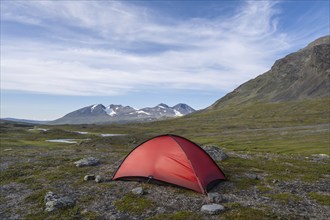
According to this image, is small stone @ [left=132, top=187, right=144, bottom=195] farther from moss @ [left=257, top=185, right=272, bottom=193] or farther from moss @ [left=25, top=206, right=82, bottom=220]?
moss @ [left=257, top=185, right=272, bottom=193]

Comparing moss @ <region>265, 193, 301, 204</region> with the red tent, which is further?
the red tent

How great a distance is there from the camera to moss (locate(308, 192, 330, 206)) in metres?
19.3

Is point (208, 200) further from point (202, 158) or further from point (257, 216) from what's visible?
point (202, 158)

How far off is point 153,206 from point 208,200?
3.37m

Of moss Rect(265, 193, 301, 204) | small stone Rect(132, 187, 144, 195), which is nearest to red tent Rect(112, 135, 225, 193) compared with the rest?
small stone Rect(132, 187, 144, 195)

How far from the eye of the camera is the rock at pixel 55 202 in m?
18.1

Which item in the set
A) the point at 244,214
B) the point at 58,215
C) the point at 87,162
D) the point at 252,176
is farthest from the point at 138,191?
the point at 87,162

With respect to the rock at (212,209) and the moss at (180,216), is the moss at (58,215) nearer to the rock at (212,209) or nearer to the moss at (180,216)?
the moss at (180,216)

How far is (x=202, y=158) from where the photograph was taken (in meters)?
24.2

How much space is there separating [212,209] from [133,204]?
4717 millimetres

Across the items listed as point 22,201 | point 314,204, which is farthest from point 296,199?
point 22,201

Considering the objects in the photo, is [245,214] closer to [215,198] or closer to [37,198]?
[215,198]

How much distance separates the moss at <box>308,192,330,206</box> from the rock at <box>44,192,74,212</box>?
1494cm

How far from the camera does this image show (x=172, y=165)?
74.9 feet
